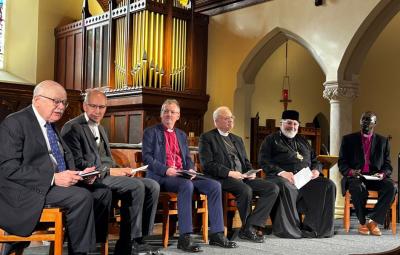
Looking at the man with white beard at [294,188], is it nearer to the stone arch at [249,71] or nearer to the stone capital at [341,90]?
the stone capital at [341,90]

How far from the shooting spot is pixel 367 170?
6328 millimetres

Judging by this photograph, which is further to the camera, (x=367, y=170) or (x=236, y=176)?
(x=367, y=170)

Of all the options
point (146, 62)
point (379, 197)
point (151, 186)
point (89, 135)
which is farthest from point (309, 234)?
point (146, 62)

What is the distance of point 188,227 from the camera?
467 cm

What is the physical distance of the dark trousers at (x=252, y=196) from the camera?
17.1 ft

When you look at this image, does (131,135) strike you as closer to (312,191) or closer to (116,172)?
(312,191)

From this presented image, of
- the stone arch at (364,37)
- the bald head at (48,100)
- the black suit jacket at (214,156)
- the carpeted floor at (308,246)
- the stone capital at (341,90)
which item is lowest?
the carpeted floor at (308,246)

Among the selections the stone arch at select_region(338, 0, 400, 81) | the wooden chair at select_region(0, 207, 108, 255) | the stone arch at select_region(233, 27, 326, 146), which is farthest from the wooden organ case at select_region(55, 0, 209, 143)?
the wooden chair at select_region(0, 207, 108, 255)

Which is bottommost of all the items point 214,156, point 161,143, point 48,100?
point 214,156

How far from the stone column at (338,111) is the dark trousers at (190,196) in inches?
141

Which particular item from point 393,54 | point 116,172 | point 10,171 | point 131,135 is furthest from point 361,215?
point 393,54

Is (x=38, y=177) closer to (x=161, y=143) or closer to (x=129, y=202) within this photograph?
(x=129, y=202)

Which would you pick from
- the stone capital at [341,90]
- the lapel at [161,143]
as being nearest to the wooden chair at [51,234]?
the lapel at [161,143]

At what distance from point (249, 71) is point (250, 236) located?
16.0 feet
